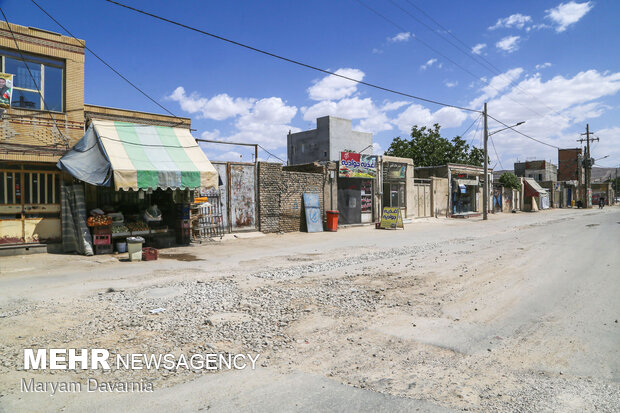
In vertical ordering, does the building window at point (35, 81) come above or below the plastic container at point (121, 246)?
above

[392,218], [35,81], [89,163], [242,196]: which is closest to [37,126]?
[35,81]

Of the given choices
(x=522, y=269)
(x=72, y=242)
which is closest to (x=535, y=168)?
(x=522, y=269)

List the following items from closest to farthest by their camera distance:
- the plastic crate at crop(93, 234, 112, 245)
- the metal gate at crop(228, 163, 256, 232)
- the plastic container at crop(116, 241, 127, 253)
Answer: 1. the plastic crate at crop(93, 234, 112, 245)
2. the plastic container at crop(116, 241, 127, 253)
3. the metal gate at crop(228, 163, 256, 232)

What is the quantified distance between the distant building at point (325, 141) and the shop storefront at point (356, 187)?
34.6 metres

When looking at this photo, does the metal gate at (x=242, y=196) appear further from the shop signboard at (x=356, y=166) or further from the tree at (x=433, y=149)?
the tree at (x=433, y=149)

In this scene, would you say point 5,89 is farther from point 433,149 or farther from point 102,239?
point 433,149

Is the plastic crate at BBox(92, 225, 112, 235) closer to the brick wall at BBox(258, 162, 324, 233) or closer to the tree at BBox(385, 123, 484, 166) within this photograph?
the brick wall at BBox(258, 162, 324, 233)

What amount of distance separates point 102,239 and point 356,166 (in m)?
14.8

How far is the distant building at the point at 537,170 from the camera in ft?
218

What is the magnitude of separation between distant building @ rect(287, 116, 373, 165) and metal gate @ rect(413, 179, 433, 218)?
28987mm

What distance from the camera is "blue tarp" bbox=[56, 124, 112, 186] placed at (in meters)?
11.6

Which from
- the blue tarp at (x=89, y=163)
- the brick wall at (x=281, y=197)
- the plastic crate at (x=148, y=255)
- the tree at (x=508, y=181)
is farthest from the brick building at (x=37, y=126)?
the tree at (x=508, y=181)

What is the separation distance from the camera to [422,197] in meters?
30.2

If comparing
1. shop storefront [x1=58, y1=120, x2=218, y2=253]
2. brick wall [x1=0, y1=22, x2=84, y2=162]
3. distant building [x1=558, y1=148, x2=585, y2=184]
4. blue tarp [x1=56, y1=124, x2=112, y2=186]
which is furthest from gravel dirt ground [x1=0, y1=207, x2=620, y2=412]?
distant building [x1=558, y1=148, x2=585, y2=184]
